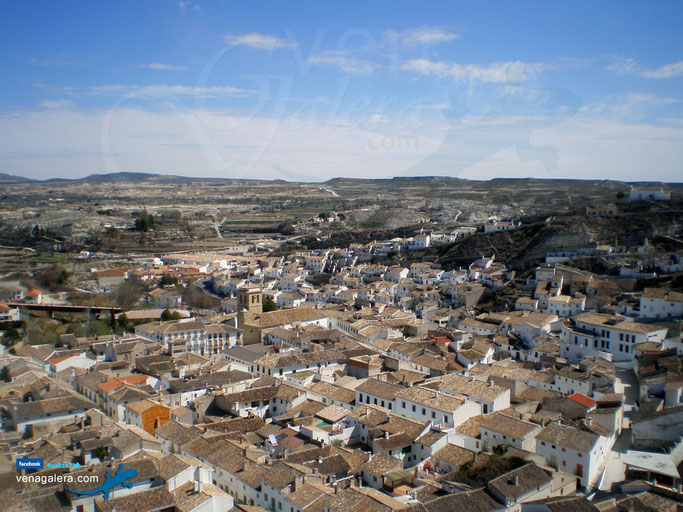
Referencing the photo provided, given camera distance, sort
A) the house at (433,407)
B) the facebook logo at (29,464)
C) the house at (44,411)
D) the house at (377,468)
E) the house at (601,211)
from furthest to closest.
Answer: the house at (601,211) < the house at (44,411) < the house at (433,407) < the house at (377,468) < the facebook logo at (29,464)

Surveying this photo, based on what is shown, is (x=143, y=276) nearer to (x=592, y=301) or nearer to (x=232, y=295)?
(x=232, y=295)

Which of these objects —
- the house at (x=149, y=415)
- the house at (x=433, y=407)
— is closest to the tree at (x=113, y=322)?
the house at (x=149, y=415)

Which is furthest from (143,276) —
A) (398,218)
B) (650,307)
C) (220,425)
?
(398,218)

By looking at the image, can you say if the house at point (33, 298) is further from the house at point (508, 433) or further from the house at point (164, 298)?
the house at point (508, 433)

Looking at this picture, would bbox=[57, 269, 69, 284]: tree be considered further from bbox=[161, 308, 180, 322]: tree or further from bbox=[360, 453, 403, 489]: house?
bbox=[360, 453, 403, 489]: house

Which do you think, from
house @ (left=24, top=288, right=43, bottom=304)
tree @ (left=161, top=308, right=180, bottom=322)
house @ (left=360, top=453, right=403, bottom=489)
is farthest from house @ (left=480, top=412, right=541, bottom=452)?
house @ (left=24, top=288, right=43, bottom=304)

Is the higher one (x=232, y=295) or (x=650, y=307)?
(x=650, y=307)
